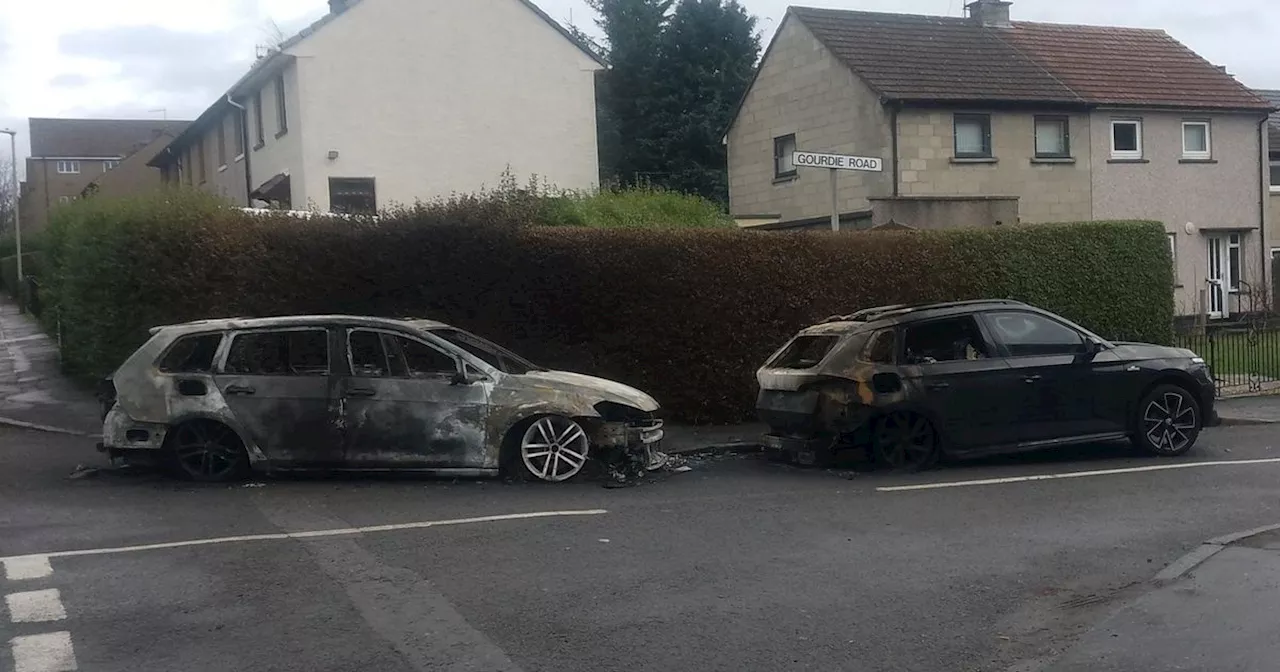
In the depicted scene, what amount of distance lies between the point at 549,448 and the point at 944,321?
3995 mm

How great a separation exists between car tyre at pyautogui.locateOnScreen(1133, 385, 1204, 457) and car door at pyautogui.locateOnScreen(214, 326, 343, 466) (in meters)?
7.69

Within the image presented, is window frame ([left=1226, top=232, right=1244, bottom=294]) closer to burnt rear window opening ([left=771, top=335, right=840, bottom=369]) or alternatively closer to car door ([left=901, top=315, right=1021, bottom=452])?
car door ([left=901, top=315, right=1021, bottom=452])

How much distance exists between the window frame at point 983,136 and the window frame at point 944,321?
1589 cm

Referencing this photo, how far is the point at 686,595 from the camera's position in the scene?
22.7 ft

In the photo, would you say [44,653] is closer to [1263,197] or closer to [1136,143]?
[1136,143]

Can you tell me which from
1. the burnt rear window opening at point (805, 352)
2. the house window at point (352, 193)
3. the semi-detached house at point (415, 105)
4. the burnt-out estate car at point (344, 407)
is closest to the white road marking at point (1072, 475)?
the burnt rear window opening at point (805, 352)

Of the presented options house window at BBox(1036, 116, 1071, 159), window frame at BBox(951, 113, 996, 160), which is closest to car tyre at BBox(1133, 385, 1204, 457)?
window frame at BBox(951, 113, 996, 160)

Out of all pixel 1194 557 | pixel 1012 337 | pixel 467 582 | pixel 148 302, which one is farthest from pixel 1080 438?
pixel 148 302

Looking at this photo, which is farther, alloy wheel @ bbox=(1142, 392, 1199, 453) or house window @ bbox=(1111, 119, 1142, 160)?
house window @ bbox=(1111, 119, 1142, 160)

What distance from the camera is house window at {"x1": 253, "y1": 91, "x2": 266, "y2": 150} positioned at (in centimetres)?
2862

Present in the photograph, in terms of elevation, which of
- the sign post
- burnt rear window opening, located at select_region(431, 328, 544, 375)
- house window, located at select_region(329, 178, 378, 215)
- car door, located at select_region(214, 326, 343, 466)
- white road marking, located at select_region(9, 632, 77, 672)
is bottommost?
white road marking, located at select_region(9, 632, 77, 672)

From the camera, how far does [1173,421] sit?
1216cm

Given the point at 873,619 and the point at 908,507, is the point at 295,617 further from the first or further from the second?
the point at 908,507

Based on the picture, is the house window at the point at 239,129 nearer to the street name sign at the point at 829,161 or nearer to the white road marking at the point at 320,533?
the street name sign at the point at 829,161
